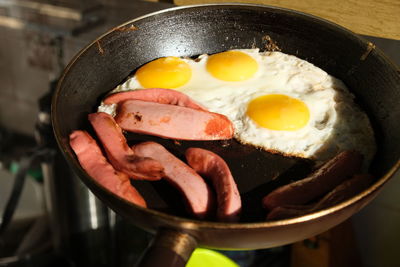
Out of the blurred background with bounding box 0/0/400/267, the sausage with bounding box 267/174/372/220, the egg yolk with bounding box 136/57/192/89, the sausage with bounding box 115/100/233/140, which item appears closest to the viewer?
the sausage with bounding box 267/174/372/220

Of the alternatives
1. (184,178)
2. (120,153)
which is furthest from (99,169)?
(184,178)

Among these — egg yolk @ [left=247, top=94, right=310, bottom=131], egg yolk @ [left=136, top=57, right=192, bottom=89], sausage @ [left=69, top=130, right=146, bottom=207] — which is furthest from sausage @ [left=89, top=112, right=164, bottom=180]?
egg yolk @ [left=247, top=94, right=310, bottom=131]

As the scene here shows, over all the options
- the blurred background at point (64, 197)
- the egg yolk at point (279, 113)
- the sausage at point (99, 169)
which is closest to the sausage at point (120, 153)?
the sausage at point (99, 169)

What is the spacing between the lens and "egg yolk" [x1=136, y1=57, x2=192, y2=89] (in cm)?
113

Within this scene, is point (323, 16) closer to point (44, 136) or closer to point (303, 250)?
point (303, 250)

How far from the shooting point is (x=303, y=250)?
5.24 feet

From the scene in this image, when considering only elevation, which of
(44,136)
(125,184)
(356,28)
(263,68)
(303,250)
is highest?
(356,28)

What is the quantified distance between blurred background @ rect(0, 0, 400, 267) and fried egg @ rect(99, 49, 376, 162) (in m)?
0.19

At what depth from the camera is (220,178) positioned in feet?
2.83

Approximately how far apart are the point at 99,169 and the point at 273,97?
472mm

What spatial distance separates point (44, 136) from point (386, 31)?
1.43 metres

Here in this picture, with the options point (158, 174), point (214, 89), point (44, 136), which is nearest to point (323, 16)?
point (214, 89)

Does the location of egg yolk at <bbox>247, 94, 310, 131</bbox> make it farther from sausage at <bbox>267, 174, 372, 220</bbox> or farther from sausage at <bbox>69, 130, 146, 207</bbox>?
sausage at <bbox>69, 130, 146, 207</bbox>

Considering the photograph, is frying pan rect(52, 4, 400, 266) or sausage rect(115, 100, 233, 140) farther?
sausage rect(115, 100, 233, 140)
